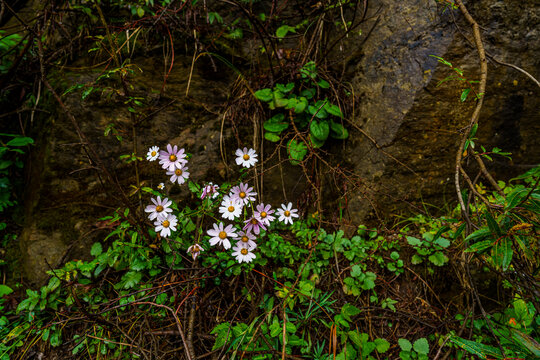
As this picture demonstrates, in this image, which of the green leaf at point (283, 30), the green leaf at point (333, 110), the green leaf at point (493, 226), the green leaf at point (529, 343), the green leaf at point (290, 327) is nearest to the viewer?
the green leaf at point (529, 343)

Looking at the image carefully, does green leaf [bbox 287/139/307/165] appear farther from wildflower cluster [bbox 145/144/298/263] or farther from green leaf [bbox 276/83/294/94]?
wildflower cluster [bbox 145/144/298/263]

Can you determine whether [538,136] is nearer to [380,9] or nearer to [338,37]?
[380,9]

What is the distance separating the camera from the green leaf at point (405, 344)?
1.42 m

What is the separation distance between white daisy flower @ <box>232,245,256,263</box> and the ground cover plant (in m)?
0.01

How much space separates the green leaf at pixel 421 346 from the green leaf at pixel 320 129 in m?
1.40

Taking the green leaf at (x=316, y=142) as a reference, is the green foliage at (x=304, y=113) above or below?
above

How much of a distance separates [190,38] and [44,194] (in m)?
1.62

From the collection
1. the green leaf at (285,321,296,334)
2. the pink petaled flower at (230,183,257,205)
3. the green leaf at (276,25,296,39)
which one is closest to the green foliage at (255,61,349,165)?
the green leaf at (276,25,296,39)

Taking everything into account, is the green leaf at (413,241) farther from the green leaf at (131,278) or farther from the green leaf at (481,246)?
the green leaf at (131,278)

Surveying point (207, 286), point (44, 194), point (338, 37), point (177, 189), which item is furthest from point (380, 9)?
point (44, 194)

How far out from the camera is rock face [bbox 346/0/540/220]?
188 centimetres

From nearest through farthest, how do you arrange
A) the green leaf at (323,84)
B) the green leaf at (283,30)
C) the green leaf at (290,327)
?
1. the green leaf at (290,327)
2. the green leaf at (323,84)
3. the green leaf at (283,30)

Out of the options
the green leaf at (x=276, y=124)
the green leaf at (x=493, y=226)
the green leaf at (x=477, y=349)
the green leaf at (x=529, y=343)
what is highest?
the green leaf at (x=493, y=226)

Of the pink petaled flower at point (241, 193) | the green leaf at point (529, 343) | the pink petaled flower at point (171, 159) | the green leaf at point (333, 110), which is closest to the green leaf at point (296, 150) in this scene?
the green leaf at point (333, 110)
